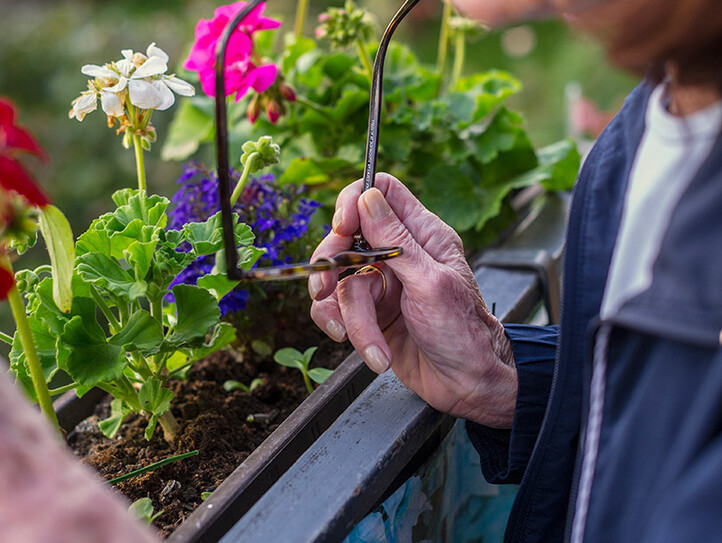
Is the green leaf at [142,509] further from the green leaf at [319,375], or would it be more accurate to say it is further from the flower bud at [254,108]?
the flower bud at [254,108]

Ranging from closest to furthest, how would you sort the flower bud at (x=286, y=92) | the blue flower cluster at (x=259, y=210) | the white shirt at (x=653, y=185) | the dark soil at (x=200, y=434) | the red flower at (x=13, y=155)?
the red flower at (x=13, y=155) → the white shirt at (x=653, y=185) → the dark soil at (x=200, y=434) → the blue flower cluster at (x=259, y=210) → the flower bud at (x=286, y=92)

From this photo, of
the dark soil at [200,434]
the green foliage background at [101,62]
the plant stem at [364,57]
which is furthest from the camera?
the green foliage background at [101,62]

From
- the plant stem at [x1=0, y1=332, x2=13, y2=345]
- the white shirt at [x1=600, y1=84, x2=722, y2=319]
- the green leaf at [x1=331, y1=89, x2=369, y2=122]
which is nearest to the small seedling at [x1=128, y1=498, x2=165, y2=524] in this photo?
the plant stem at [x1=0, y1=332, x2=13, y2=345]

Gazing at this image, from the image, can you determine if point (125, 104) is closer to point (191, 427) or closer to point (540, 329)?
point (191, 427)

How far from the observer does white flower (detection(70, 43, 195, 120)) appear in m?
0.71

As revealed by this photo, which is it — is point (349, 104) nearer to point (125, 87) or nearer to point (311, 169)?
point (311, 169)

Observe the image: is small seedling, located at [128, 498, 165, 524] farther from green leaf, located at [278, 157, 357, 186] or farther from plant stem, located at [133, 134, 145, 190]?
green leaf, located at [278, 157, 357, 186]

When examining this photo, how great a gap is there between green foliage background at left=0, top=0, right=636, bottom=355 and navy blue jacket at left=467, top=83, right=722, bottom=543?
7.58ft

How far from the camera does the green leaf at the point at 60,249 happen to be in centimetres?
59

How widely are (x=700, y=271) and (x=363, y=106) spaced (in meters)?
0.82

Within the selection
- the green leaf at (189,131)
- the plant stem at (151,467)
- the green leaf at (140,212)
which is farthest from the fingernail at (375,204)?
the green leaf at (189,131)

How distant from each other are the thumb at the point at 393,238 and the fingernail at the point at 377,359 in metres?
0.08

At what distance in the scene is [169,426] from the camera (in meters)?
0.79

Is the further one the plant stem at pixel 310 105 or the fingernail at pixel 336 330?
the plant stem at pixel 310 105
